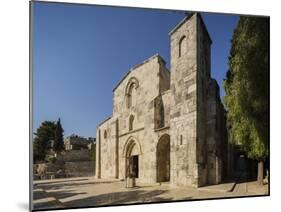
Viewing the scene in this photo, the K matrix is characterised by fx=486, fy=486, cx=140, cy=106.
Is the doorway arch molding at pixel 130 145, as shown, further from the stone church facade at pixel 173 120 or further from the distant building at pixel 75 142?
the distant building at pixel 75 142

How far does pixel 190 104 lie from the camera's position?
6.61m

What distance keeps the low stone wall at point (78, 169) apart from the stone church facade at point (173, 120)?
326 mm

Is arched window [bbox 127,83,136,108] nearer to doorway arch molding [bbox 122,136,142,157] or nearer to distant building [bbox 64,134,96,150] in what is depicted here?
doorway arch molding [bbox 122,136,142,157]

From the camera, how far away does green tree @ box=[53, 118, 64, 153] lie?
19.4 feet

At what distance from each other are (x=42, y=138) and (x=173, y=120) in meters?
1.79

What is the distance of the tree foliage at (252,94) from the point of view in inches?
273

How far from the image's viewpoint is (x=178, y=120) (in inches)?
258

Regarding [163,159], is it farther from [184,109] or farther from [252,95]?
[252,95]

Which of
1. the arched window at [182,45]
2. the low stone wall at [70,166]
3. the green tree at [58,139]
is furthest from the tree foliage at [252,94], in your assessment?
the green tree at [58,139]

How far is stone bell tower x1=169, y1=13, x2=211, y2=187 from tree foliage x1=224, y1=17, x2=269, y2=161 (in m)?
0.55

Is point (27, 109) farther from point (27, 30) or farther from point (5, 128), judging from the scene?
point (27, 30)

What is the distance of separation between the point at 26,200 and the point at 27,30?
2.04m
